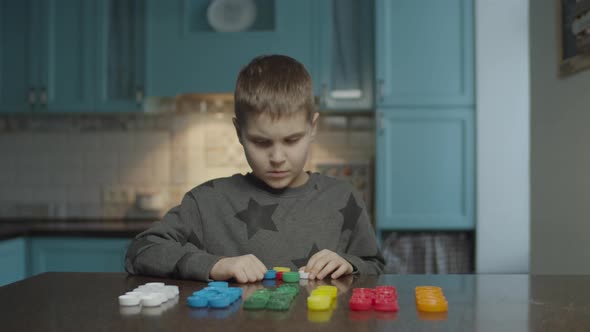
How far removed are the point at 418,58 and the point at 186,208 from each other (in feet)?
5.91

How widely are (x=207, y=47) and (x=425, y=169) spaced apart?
1.22 metres

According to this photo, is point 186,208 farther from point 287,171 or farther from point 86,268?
point 86,268

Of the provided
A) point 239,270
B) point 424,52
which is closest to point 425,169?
point 424,52

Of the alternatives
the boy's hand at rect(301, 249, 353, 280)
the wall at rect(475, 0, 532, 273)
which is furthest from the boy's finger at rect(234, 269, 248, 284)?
the wall at rect(475, 0, 532, 273)

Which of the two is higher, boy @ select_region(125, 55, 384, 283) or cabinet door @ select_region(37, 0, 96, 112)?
cabinet door @ select_region(37, 0, 96, 112)

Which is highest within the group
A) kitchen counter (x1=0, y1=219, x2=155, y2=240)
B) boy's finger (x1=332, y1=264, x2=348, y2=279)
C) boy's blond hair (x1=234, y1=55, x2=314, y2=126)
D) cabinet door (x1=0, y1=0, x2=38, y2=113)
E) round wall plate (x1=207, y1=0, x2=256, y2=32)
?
round wall plate (x1=207, y1=0, x2=256, y2=32)

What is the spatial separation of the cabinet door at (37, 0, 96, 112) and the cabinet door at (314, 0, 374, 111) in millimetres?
1206

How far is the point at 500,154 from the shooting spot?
2.76 m

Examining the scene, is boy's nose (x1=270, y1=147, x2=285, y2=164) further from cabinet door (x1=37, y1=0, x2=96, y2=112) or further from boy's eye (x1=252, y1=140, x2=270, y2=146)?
cabinet door (x1=37, y1=0, x2=96, y2=112)

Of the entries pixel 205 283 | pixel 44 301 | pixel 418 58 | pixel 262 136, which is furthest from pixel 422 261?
pixel 44 301

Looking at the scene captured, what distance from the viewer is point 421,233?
2.81 metres

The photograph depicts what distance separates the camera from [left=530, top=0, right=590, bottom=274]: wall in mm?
1486

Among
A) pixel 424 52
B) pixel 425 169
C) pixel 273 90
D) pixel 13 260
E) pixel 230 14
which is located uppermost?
pixel 230 14

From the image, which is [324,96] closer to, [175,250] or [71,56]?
[71,56]
